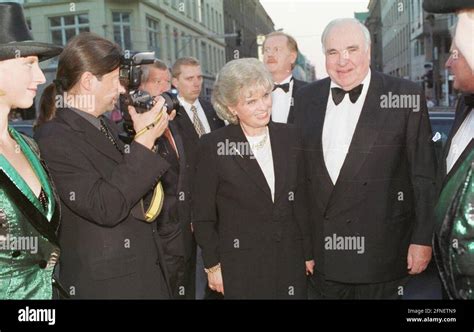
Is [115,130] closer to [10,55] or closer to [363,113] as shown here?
[10,55]

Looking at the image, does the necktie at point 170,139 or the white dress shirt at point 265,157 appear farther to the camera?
the necktie at point 170,139

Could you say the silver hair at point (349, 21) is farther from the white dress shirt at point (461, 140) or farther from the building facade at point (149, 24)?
the building facade at point (149, 24)

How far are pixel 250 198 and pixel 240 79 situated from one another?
1.69 feet

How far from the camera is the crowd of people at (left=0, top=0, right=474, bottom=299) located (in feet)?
4.90

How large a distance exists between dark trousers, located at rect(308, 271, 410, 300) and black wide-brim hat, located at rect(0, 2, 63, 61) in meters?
1.51

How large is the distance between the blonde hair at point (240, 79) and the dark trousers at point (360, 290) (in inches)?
35.5

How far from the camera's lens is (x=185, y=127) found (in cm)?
330

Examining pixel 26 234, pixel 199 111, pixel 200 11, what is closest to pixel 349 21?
pixel 26 234

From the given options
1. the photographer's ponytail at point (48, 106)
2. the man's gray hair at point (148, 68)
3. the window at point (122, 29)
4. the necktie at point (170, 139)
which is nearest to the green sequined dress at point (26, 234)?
the photographer's ponytail at point (48, 106)

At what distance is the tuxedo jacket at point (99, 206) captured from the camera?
1626 mm

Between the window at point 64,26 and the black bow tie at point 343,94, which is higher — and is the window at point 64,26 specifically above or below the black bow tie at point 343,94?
above

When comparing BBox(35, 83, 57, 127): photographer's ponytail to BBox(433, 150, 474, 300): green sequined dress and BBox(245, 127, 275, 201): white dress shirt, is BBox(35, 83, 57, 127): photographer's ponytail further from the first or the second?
BBox(433, 150, 474, 300): green sequined dress

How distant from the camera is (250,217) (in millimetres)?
2090
